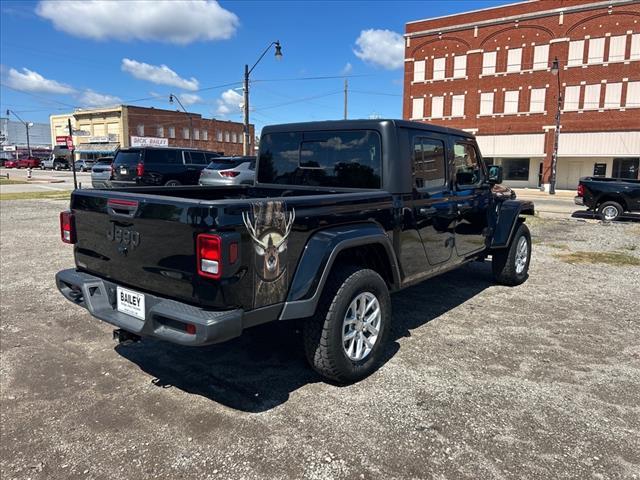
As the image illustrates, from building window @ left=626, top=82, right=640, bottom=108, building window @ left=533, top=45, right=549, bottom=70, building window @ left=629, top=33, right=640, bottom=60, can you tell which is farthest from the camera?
A: building window @ left=533, top=45, right=549, bottom=70

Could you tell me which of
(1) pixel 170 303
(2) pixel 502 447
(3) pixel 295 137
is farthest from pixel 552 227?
(1) pixel 170 303

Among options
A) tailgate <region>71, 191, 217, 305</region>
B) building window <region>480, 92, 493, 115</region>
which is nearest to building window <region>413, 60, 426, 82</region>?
building window <region>480, 92, 493, 115</region>

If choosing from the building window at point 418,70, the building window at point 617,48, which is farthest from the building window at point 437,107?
the building window at point 617,48

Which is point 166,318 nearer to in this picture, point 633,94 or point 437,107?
point 633,94

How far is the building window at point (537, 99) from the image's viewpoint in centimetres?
3522

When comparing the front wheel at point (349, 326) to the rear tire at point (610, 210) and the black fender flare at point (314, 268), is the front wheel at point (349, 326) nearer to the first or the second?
the black fender flare at point (314, 268)

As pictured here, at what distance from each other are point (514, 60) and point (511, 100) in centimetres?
288

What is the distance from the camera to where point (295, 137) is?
4746 millimetres

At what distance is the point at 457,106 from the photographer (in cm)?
3844

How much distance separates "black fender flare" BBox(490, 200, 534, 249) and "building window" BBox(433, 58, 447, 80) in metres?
35.4

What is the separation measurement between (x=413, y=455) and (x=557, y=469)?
0.78 metres

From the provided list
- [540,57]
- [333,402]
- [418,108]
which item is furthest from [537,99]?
[333,402]

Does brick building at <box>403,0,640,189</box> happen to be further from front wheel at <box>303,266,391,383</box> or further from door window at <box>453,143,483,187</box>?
front wheel at <box>303,266,391,383</box>

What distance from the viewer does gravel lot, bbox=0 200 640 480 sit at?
271 centimetres
